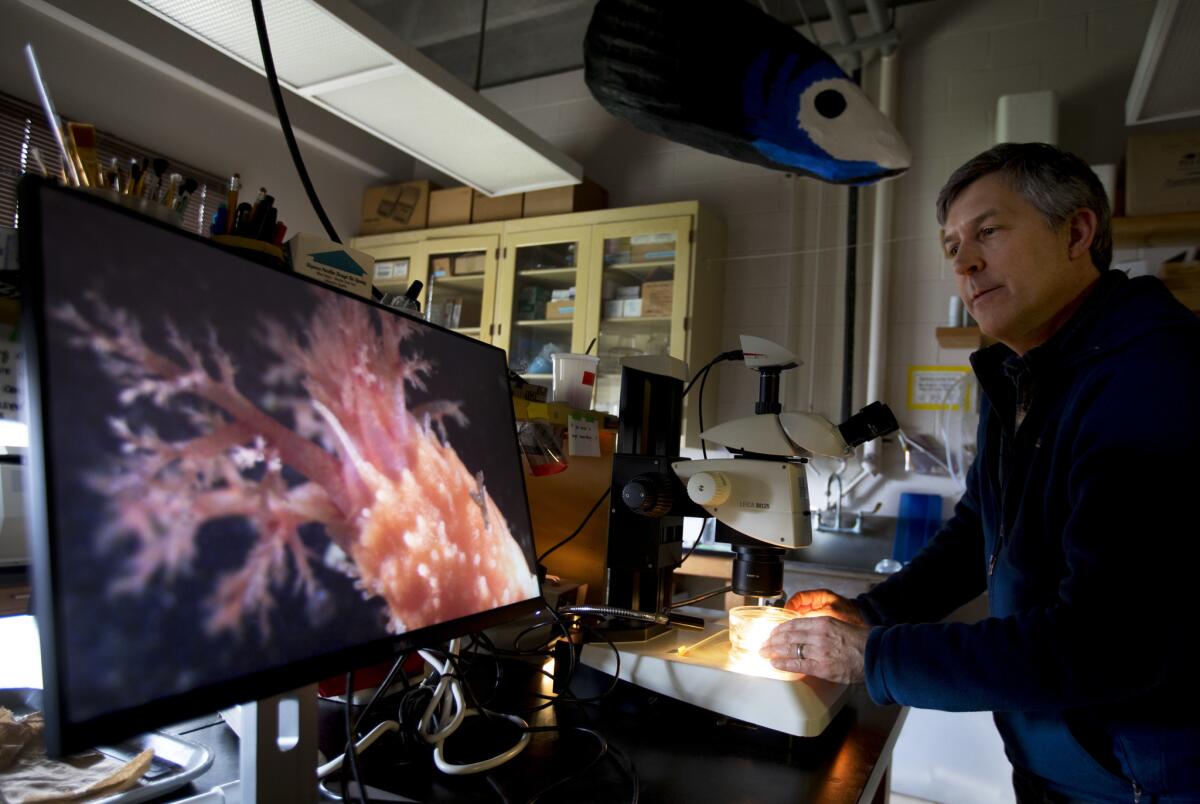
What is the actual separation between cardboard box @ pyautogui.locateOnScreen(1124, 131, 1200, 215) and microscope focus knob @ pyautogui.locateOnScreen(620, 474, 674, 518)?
233 cm

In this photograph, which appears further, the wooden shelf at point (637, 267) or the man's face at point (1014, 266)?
the wooden shelf at point (637, 267)

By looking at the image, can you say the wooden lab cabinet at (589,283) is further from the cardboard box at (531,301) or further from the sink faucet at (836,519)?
the sink faucet at (836,519)

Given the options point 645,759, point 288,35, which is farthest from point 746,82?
point 288,35

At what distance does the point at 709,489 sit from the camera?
949mm

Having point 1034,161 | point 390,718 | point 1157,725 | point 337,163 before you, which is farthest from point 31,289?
point 337,163

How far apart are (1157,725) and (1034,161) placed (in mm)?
756

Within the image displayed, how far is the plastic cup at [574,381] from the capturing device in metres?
1.37

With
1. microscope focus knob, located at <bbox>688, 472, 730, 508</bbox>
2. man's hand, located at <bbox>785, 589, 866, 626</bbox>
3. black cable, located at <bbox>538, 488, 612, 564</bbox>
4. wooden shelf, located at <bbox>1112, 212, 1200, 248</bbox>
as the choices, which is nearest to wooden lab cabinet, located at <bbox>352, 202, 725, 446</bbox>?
wooden shelf, located at <bbox>1112, 212, 1200, 248</bbox>

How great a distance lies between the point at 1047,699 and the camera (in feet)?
2.53

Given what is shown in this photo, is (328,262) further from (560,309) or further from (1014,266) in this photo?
(560,309)

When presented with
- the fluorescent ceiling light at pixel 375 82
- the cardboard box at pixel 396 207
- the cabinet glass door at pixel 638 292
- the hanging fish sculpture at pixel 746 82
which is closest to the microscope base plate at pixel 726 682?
the hanging fish sculpture at pixel 746 82

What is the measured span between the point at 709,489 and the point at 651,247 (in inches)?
103

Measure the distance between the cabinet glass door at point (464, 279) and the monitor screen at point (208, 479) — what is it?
3197mm

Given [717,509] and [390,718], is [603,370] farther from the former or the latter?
[390,718]
